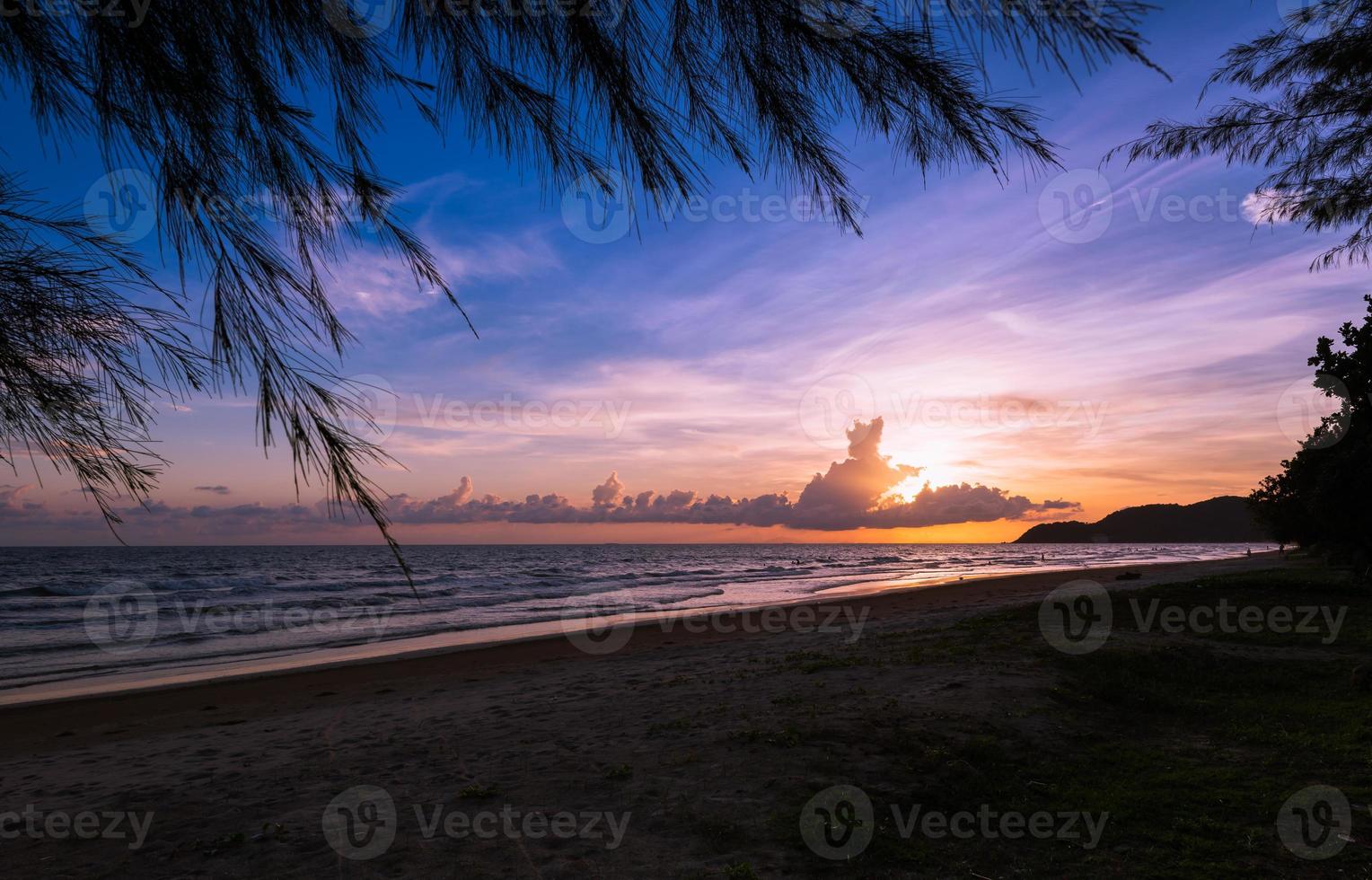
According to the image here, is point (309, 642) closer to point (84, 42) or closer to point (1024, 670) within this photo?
point (1024, 670)

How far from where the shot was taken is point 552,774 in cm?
613

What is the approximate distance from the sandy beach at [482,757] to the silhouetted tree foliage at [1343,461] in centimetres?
664

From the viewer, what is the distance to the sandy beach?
4680mm

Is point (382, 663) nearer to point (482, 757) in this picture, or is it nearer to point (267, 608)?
point (482, 757)

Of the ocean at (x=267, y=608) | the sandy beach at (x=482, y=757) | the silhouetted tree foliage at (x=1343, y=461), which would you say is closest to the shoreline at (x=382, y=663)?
the sandy beach at (x=482, y=757)

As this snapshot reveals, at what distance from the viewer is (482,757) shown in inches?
272

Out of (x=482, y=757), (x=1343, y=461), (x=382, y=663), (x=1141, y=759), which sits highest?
(x=1343, y=461)

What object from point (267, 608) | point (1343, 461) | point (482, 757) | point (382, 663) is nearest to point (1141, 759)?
point (482, 757)

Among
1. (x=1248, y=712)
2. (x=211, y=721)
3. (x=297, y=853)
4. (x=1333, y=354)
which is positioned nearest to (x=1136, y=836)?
(x=1248, y=712)

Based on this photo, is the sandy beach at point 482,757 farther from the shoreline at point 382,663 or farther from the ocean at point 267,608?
the ocean at point 267,608

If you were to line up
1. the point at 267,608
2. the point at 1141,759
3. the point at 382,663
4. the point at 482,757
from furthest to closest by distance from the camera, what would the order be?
the point at 267,608 < the point at 382,663 < the point at 482,757 < the point at 1141,759

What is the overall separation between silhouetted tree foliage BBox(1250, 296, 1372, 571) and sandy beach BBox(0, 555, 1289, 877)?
664 centimetres

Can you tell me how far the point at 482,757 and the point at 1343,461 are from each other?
13722 millimetres

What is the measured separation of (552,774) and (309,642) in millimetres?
16852
